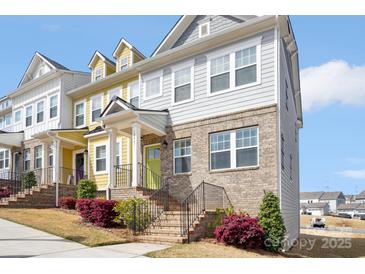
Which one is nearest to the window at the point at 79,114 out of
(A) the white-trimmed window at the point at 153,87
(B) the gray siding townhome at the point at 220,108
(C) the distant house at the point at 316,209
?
(B) the gray siding townhome at the point at 220,108

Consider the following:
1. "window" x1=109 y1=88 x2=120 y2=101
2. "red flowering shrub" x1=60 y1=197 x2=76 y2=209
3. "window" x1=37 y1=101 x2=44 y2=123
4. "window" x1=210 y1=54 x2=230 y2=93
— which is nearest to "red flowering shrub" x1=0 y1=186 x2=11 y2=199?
"red flowering shrub" x1=60 y1=197 x2=76 y2=209

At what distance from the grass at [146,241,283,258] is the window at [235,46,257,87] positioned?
6222mm

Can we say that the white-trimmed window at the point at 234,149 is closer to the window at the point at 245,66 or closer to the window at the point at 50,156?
the window at the point at 245,66

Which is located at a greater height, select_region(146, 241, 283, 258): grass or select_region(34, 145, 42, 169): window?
select_region(34, 145, 42, 169): window

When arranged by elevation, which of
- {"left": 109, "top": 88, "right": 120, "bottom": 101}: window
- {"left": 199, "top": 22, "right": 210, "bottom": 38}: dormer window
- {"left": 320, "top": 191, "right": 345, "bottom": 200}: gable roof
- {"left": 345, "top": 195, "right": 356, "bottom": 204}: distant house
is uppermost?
{"left": 199, "top": 22, "right": 210, "bottom": 38}: dormer window

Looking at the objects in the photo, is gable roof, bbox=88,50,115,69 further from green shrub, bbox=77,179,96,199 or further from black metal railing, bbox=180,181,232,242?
black metal railing, bbox=180,181,232,242

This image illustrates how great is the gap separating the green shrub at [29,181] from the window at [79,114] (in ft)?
12.9

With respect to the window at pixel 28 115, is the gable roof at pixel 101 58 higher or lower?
higher

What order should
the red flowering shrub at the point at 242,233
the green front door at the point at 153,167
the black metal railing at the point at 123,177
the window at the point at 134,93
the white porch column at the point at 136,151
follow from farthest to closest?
the window at the point at 134,93, the black metal railing at the point at 123,177, the green front door at the point at 153,167, the white porch column at the point at 136,151, the red flowering shrub at the point at 242,233

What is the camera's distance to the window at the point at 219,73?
16.2 m

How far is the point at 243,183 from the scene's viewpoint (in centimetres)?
1479

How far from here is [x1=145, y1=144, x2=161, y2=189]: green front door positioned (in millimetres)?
18547

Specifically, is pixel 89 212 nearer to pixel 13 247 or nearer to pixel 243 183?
pixel 13 247

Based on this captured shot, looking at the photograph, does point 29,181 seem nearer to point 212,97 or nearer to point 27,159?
point 27,159
